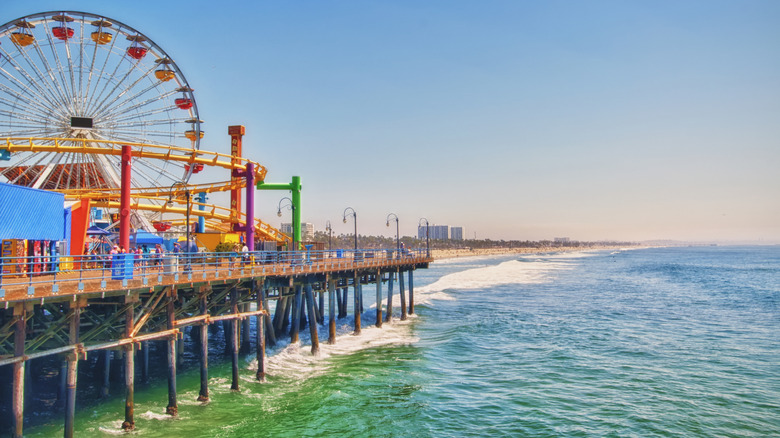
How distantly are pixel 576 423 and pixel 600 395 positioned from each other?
3502 millimetres

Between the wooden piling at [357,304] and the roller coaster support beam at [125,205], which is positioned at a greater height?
the roller coaster support beam at [125,205]


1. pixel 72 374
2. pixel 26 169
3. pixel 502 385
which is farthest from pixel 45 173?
pixel 502 385

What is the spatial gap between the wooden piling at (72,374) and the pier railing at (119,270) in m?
0.68

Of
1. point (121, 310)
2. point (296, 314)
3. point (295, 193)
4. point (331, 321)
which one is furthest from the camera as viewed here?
point (295, 193)

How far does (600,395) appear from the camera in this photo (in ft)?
67.1

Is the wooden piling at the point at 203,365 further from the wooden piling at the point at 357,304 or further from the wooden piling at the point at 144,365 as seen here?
the wooden piling at the point at 357,304

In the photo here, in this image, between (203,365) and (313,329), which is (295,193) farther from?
(203,365)

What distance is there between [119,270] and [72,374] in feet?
13.6

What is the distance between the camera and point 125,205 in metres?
22.7

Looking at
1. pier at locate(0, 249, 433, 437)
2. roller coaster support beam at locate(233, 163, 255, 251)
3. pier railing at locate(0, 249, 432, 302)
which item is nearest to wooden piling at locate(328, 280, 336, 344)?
pier at locate(0, 249, 433, 437)

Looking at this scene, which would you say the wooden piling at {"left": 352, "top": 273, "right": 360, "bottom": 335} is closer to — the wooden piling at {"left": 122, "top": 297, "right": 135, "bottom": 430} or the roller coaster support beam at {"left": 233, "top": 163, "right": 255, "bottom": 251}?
the roller coaster support beam at {"left": 233, "top": 163, "right": 255, "bottom": 251}

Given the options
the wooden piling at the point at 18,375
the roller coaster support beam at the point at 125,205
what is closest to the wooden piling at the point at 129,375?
the wooden piling at the point at 18,375

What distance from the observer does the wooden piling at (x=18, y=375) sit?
41.3 ft

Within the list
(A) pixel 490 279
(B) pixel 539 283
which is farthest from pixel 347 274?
(A) pixel 490 279
